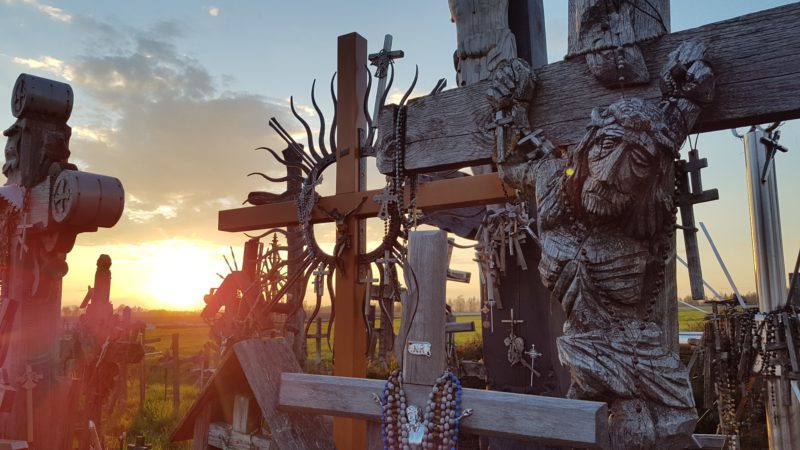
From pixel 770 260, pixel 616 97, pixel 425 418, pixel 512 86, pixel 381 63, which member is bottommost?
pixel 425 418

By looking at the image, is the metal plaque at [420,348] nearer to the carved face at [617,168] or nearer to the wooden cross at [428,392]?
the wooden cross at [428,392]

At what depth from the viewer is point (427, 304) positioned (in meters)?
2.04

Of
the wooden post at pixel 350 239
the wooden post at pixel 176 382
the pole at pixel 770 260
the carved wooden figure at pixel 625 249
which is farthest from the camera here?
the wooden post at pixel 176 382

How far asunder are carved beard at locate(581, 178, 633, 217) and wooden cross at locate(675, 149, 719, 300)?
0.35 m

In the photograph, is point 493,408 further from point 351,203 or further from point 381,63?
point 381,63

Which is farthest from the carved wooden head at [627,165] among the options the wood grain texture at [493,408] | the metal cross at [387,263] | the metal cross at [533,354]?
the metal cross at [533,354]

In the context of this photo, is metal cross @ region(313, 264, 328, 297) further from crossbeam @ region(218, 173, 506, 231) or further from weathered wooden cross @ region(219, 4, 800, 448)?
weathered wooden cross @ region(219, 4, 800, 448)

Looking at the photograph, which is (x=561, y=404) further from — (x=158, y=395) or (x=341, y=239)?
(x=158, y=395)

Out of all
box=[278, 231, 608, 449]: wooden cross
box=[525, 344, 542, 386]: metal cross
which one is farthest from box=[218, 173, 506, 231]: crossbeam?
box=[525, 344, 542, 386]: metal cross

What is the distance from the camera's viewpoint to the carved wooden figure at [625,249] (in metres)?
2.00

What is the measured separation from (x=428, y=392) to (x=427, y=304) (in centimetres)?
31

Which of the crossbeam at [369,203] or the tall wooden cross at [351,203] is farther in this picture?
the tall wooden cross at [351,203]

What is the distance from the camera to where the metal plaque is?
2004 mm

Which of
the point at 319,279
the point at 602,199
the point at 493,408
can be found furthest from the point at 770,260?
the point at 493,408
